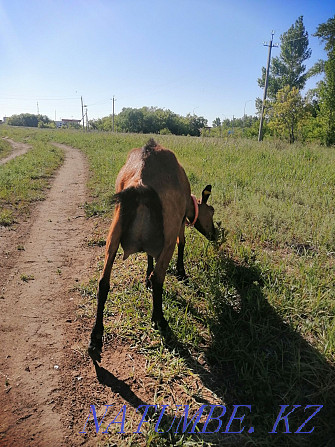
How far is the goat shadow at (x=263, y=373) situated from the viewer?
78.0 inches

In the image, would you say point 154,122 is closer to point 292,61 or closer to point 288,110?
point 292,61

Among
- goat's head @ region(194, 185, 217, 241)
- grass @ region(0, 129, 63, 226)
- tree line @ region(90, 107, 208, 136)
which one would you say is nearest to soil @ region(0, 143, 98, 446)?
grass @ region(0, 129, 63, 226)

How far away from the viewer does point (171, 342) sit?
2799 mm

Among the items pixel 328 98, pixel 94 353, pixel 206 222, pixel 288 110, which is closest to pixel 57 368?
pixel 94 353

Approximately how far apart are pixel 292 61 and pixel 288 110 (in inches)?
1077

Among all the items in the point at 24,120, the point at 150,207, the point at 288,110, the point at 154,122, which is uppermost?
the point at 24,120

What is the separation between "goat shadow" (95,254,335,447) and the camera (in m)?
1.98

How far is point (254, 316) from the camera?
294 cm

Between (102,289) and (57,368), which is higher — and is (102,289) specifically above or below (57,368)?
above

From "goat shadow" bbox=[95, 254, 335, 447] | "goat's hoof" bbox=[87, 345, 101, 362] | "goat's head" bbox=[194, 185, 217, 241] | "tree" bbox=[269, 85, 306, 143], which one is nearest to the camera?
"goat shadow" bbox=[95, 254, 335, 447]

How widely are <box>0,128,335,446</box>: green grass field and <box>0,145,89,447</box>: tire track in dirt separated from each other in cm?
47

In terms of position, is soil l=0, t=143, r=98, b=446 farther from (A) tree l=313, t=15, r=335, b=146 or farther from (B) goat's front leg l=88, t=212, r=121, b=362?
(A) tree l=313, t=15, r=335, b=146

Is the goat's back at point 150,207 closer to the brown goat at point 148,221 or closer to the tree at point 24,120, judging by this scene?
the brown goat at point 148,221

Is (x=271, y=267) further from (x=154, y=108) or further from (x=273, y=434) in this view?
(x=154, y=108)
